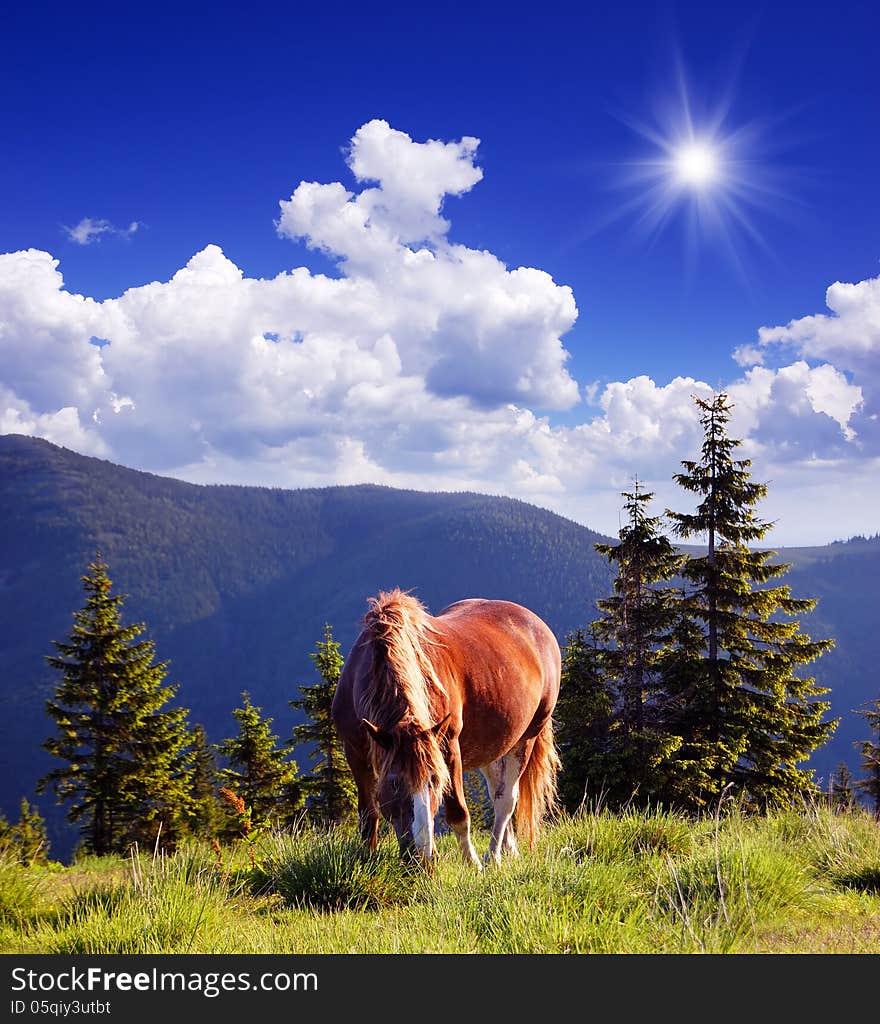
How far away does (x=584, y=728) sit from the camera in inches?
685

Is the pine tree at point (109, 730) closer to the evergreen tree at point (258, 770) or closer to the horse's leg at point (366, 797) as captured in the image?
the evergreen tree at point (258, 770)

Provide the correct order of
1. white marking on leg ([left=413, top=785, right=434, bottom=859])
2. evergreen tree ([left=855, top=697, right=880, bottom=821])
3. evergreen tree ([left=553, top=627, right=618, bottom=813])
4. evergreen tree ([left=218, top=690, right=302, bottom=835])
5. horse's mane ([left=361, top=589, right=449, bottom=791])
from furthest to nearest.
A: evergreen tree ([left=218, top=690, right=302, bottom=835])
evergreen tree ([left=855, top=697, right=880, bottom=821])
evergreen tree ([left=553, top=627, right=618, bottom=813])
horse's mane ([left=361, top=589, right=449, bottom=791])
white marking on leg ([left=413, top=785, right=434, bottom=859])

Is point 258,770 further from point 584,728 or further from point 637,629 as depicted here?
point 637,629

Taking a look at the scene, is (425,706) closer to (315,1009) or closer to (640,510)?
(315,1009)

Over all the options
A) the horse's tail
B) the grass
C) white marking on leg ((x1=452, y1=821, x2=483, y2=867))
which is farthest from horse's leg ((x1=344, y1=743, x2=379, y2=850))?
the horse's tail

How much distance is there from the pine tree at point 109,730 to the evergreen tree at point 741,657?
16826 mm

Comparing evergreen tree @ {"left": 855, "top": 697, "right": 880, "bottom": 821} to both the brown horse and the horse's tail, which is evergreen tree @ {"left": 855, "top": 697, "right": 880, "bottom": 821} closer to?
the horse's tail

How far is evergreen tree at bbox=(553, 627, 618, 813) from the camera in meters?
15.9

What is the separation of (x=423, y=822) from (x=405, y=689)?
2.95ft

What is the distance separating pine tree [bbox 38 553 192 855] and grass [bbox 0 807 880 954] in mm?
18632

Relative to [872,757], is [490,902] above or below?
above

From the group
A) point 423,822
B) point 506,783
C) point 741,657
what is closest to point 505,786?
point 506,783

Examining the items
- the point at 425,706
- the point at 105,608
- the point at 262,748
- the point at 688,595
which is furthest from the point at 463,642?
the point at 262,748

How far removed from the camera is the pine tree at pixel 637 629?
54.2ft
